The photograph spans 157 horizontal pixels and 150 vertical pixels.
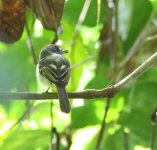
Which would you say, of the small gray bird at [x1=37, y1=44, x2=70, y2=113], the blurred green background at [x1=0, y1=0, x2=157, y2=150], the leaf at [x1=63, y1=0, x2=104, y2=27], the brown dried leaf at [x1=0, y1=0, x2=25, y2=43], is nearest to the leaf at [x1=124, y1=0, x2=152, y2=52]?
the blurred green background at [x1=0, y1=0, x2=157, y2=150]

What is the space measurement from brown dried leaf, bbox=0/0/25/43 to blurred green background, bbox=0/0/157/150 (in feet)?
0.65

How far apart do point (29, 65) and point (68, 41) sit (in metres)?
0.41

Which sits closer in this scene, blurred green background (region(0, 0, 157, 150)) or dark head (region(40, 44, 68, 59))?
blurred green background (region(0, 0, 157, 150))

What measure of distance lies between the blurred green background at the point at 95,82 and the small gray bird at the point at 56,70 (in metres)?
0.07

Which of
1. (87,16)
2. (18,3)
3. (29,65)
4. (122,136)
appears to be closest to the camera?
(18,3)

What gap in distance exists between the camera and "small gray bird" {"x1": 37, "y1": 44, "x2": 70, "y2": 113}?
8.01 ft

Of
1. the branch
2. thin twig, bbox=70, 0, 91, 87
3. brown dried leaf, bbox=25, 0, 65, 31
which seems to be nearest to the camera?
the branch

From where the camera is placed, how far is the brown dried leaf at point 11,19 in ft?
7.61

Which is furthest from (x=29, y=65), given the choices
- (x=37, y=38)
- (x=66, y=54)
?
(x=66, y=54)

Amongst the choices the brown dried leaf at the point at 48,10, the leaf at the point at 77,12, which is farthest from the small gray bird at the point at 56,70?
the brown dried leaf at the point at 48,10

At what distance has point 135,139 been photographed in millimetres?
2656

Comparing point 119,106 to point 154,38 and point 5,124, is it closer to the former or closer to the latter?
point 154,38

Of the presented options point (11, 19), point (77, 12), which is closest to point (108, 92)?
point (11, 19)

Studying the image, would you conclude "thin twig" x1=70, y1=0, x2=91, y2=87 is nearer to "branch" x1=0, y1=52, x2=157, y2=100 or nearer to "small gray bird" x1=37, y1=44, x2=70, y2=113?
"small gray bird" x1=37, y1=44, x2=70, y2=113
